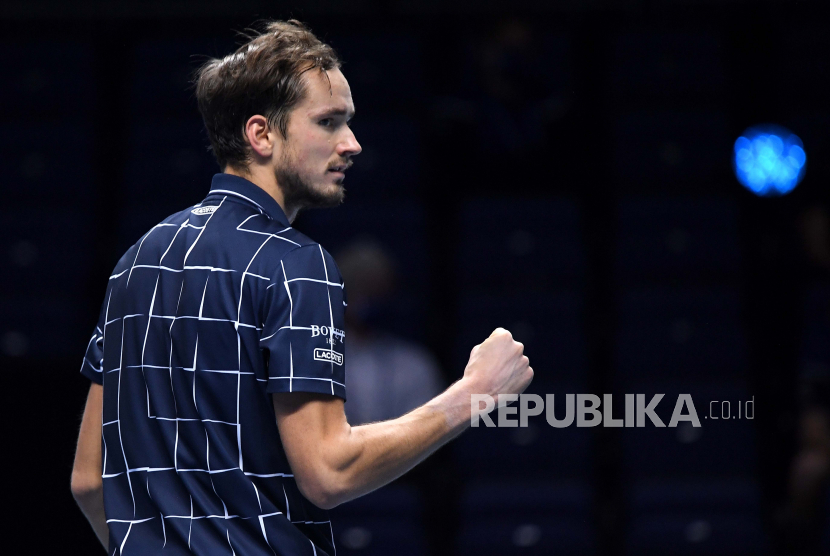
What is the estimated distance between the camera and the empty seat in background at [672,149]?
488 centimetres

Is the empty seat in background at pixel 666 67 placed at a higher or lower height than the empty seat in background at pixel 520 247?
higher

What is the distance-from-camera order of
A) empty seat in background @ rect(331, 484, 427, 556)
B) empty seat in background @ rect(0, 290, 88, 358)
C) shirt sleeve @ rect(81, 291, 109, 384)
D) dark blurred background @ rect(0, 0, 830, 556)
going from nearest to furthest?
shirt sleeve @ rect(81, 291, 109, 384) < empty seat in background @ rect(331, 484, 427, 556) < dark blurred background @ rect(0, 0, 830, 556) < empty seat in background @ rect(0, 290, 88, 358)

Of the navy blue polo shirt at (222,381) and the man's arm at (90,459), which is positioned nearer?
the navy blue polo shirt at (222,381)

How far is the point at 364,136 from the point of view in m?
4.87

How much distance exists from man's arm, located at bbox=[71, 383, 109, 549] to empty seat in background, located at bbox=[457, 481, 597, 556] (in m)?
2.61

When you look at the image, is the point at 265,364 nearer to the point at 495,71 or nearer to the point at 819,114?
the point at 495,71

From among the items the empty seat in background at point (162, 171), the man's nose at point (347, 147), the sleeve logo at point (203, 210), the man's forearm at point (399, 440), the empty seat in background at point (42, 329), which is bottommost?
the man's forearm at point (399, 440)

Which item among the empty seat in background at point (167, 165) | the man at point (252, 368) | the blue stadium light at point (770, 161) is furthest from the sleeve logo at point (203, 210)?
the blue stadium light at point (770, 161)

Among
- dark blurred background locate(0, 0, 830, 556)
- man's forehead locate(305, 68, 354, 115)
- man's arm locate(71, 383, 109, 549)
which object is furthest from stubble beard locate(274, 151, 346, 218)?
dark blurred background locate(0, 0, 830, 556)

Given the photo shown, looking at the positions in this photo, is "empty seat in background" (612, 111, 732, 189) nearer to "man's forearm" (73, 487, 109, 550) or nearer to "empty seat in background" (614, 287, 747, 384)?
"empty seat in background" (614, 287, 747, 384)

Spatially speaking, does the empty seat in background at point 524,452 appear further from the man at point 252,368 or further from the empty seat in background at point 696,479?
the man at point 252,368

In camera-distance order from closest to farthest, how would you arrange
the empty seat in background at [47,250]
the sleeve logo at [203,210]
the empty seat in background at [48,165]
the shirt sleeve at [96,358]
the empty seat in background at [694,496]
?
the sleeve logo at [203,210], the shirt sleeve at [96,358], the empty seat in background at [694,496], the empty seat in background at [47,250], the empty seat in background at [48,165]

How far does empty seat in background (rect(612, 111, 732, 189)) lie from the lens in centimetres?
488

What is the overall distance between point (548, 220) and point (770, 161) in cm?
113
